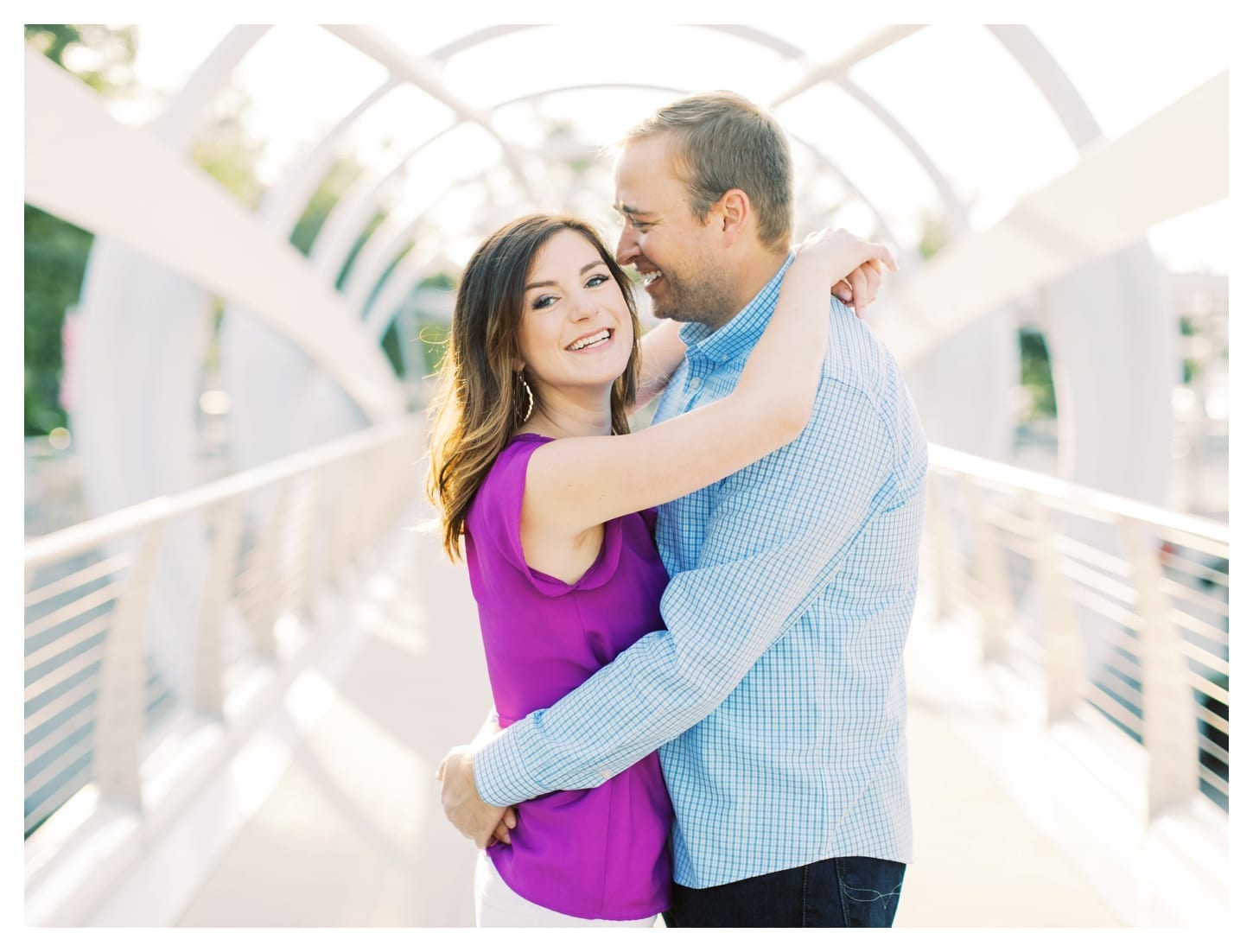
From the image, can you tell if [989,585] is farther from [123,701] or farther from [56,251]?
A: [56,251]

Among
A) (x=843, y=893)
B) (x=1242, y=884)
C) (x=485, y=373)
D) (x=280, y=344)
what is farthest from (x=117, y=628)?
(x=280, y=344)

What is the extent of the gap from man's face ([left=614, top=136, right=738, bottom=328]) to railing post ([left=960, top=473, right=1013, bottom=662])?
351cm

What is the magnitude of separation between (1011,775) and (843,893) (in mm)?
2668

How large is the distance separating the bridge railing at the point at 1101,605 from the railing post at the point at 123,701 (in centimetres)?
311

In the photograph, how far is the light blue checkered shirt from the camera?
1.62 meters

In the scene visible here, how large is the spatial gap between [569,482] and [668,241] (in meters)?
0.55

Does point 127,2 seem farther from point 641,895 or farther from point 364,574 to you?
point 364,574

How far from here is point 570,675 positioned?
1.76 m

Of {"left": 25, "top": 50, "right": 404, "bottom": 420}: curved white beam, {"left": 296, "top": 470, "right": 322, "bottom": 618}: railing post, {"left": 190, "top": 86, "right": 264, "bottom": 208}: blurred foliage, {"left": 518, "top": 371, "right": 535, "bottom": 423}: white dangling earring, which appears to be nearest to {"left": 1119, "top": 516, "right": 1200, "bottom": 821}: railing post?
{"left": 518, "top": 371, "right": 535, "bottom": 423}: white dangling earring

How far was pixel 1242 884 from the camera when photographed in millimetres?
2080

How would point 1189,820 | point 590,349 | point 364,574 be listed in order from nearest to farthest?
point 590,349
point 1189,820
point 364,574

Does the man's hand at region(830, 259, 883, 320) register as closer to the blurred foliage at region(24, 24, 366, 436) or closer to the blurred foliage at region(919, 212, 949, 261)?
the blurred foliage at region(24, 24, 366, 436)

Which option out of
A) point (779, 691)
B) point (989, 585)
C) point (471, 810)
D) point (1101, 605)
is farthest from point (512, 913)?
point (1101, 605)

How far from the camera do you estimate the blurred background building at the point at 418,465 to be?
10.9 feet
